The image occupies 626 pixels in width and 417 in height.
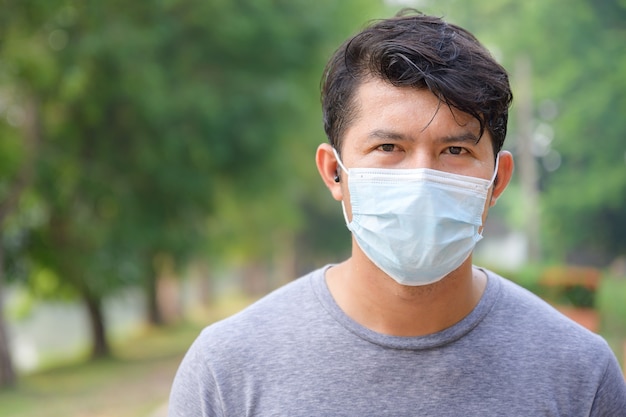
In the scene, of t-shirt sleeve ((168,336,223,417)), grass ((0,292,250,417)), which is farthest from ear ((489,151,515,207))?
grass ((0,292,250,417))

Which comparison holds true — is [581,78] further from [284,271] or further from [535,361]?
[284,271]

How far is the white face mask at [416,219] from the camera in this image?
1.95m

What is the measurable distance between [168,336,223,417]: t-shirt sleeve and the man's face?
598 millimetres

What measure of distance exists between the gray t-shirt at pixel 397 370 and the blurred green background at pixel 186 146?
322 inches

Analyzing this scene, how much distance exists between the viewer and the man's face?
1.88m

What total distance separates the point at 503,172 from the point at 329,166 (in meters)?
0.44

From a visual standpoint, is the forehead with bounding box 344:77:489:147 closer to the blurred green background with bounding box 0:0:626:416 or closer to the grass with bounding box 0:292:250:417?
the blurred green background with bounding box 0:0:626:416

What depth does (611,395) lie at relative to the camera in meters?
1.96

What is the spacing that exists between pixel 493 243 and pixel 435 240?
1904 centimetres

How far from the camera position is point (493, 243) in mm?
20531

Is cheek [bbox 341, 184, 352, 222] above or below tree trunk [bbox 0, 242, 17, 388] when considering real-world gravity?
above

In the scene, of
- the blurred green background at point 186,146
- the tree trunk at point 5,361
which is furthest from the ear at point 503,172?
the tree trunk at point 5,361

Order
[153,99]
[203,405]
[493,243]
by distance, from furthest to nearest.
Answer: [493,243] → [153,99] → [203,405]

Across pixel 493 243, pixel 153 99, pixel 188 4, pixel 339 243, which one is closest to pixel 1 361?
pixel 153 99
